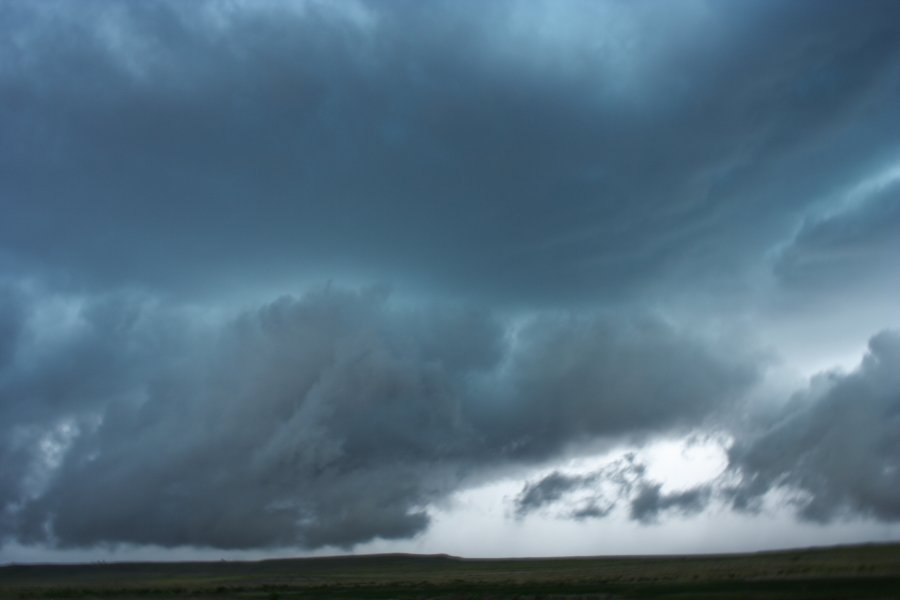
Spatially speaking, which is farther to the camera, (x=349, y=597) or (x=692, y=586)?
(x=349, y=597)

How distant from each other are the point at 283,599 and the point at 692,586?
50503mm

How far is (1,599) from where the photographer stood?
12256 cm

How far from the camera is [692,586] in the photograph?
99.1 meters

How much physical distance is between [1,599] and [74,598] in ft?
39.5

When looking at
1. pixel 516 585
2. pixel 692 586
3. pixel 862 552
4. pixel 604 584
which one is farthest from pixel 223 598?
pixel 862 552

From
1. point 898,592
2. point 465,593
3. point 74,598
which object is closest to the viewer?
point 898,592

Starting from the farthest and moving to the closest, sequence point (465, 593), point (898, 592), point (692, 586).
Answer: point (465, 593) < point (692, 586) < point (898, 592)

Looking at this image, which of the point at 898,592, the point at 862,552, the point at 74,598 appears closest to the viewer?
the point at 898,592

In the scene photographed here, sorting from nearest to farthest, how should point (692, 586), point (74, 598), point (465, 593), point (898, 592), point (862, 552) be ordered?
1. point (898, 592)
2. point (692, 586)
3. point (465, 593)
4. point (74, 598)
5. point (862, 552)

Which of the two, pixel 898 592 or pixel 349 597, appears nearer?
pixel 898 592

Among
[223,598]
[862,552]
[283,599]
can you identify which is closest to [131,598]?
[223,598]

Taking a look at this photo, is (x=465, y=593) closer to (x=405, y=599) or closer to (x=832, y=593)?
(x=405, y=599)

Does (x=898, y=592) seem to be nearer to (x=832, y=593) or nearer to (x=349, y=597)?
(x=832, y=593)

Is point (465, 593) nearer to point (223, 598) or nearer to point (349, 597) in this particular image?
point (349, 597)
